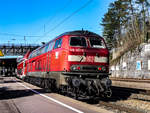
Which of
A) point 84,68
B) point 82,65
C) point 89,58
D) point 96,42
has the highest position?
point 96,42

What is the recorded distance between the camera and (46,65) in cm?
1348

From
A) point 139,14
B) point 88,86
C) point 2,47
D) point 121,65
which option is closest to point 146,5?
point 139,14

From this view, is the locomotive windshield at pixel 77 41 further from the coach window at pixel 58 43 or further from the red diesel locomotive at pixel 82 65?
the coach window at pixel 58 43

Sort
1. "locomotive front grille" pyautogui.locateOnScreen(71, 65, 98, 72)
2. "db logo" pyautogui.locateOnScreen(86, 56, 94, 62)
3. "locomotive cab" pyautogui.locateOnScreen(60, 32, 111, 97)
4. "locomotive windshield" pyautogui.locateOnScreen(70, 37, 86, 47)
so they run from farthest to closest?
"locomotive windshield" pyautogui.locateOnScreen(70, 37, 86, 47)
"db logo" pyautogui.locateOnScreen(86, 56, 94, 62)
"locomotive front grille" pyautogui.locateOnScreen(71, 65, 98, 72)
"locomotive cab" pyautogui.locateOnScreen(60, 32, 111, 97)

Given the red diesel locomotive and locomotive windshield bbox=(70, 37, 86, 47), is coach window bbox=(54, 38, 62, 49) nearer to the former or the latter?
the red diesel locomotive

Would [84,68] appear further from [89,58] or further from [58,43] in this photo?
[58,43]

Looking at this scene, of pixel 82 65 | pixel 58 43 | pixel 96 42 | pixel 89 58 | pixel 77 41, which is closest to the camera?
pixel 82 65

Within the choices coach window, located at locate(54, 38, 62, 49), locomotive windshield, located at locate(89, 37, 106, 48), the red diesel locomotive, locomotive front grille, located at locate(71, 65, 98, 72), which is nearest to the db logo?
the red diesel locomotive

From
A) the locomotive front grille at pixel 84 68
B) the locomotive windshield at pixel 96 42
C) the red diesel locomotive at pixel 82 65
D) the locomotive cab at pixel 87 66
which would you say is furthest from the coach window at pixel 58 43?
the locomotive front grille at pixel 84 68

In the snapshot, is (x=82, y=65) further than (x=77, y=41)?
No

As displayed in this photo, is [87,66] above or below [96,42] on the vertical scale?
below

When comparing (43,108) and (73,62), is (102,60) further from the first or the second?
(43,108)

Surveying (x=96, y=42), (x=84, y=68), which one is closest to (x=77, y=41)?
(x=96, y=42)

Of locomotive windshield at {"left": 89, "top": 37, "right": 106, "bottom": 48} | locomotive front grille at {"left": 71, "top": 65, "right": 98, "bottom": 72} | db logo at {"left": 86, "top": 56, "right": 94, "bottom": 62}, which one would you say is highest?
locomotive windshield at {"left": 89, "top": 37, "right": 106, "bottom": 48}
